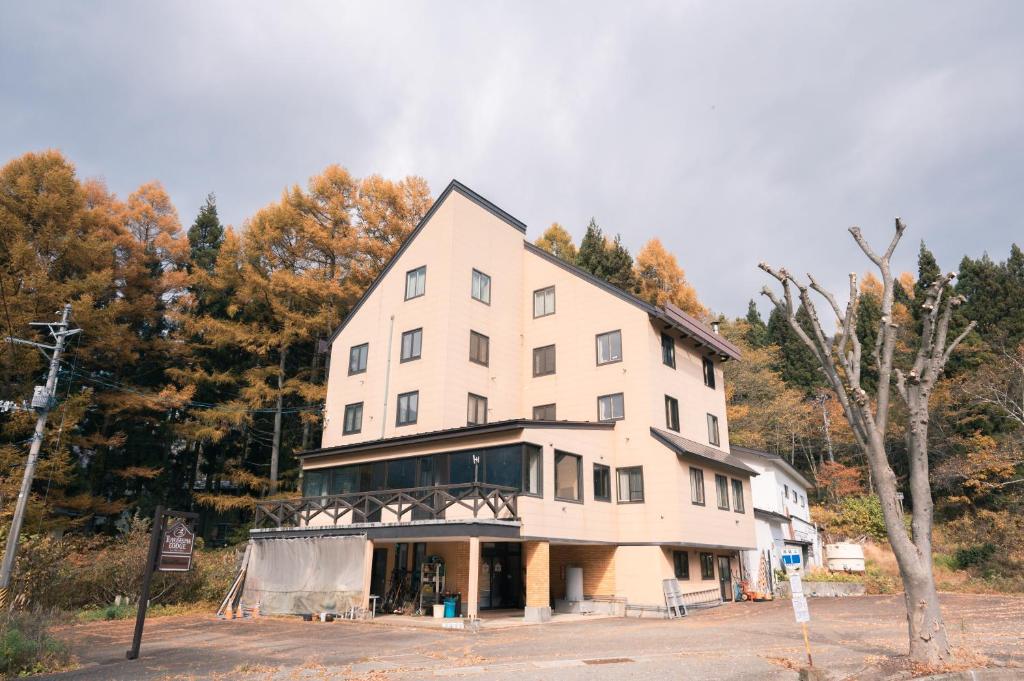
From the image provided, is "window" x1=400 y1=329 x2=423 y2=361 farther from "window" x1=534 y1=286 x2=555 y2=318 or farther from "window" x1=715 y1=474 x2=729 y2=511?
"window" x1=715 y1=474 x2=729 y2=511

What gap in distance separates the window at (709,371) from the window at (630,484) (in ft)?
25.7

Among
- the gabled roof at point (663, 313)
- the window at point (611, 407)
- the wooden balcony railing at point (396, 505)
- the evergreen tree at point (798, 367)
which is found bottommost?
the wooden balcony railing at point (396, 505)

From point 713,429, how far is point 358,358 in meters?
17.6

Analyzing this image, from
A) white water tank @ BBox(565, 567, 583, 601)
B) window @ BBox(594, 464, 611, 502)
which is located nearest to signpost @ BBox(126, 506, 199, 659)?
window @ BBox(594, 464, 611, 502)

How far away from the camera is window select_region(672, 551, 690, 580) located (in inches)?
992

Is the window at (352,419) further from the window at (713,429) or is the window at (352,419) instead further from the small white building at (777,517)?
the small white building at (777,517)

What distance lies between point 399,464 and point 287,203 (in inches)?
806

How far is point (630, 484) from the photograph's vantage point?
2519cm

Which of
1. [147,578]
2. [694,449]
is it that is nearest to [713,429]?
[694,449]

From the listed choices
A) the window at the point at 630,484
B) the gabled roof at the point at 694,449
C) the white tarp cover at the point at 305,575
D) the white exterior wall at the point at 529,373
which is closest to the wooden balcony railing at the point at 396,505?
the white tarp cover at the point at 305,575

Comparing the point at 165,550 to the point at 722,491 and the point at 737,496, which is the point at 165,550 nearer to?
the point at 722,491

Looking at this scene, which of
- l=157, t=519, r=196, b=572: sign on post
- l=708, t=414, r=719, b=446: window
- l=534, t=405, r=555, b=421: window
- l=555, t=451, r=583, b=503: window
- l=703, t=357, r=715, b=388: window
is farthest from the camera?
l=703, t=357, r=715, b=388: window

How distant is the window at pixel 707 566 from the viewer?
27239 millimetres

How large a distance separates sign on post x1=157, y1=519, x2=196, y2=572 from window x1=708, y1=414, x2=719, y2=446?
22.6 meters
